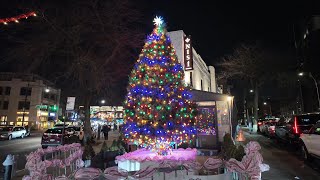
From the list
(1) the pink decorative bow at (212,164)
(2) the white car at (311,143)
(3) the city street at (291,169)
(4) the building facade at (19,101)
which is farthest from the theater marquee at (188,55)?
(4) the building facade at (19,101)

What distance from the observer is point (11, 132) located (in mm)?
30172

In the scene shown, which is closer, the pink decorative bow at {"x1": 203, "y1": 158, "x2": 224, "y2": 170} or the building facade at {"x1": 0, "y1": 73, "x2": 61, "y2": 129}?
the pink decorative bow at {"x1": 203, "y1": 158, "x2": 224, "y2": 170}

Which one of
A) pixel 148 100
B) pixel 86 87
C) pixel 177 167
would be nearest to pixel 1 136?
pixel 86 87

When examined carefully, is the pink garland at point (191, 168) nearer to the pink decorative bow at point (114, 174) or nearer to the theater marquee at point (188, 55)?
the pink decorative bow at point (114, 174)

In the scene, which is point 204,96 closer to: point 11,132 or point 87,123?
point 87,123

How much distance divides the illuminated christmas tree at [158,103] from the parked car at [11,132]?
86.0 ft

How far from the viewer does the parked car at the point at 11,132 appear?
94.6 feet

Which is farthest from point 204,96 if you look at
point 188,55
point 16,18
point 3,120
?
point 3,120

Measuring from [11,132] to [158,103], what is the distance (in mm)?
28629

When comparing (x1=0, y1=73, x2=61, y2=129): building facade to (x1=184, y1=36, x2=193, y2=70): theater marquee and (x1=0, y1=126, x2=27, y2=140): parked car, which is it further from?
(x1=184, y1=36, x2=193, y2=70): theater marquee

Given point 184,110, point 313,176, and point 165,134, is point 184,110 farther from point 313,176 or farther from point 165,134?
point 313,176

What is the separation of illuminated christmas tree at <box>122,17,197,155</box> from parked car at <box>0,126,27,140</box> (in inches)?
1032

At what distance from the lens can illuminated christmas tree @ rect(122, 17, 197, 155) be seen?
333 inches

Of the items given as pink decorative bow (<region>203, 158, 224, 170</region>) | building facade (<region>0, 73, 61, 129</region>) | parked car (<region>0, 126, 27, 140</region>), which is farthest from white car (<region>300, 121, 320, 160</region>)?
building facade (<region>0, 73, 61, 129</region>)
